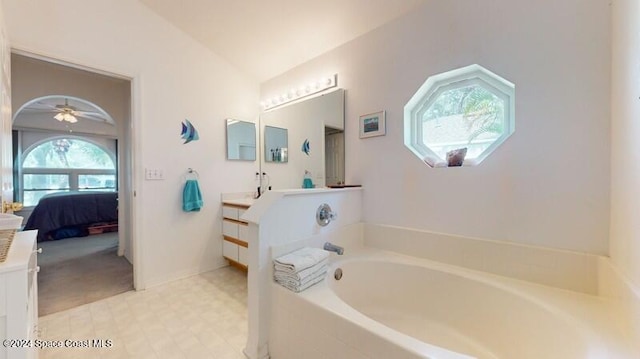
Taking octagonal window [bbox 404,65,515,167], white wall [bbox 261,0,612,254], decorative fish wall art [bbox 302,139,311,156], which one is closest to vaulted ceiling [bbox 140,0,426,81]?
white wall [bbox 261,0,612,254]

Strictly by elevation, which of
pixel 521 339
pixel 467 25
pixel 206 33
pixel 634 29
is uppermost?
pixel 206 33

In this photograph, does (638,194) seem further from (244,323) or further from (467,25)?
(244,323)

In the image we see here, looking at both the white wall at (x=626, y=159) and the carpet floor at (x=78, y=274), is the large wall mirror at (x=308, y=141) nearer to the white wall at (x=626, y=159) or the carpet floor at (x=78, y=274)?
the white wall at (x=626, y=159)

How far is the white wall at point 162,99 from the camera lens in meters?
2.02

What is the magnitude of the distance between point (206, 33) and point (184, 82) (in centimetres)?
55

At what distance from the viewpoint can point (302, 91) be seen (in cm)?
280

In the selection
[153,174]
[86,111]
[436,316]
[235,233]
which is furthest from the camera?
[86,111]

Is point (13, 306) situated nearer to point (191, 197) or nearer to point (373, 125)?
point (191, 197)

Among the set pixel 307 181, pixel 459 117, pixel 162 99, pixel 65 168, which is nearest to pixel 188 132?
pixel 162 99

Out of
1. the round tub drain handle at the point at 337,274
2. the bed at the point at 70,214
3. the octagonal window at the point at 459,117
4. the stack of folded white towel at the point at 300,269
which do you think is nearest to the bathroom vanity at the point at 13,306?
the stack of folded white towel at the point at 300,269

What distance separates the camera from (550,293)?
1.34m

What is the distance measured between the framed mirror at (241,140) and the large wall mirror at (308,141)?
132 millimetres

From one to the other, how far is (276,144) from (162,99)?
49.8 inches

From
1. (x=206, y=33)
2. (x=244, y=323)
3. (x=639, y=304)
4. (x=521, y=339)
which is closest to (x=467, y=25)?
(x=639, y=304)
